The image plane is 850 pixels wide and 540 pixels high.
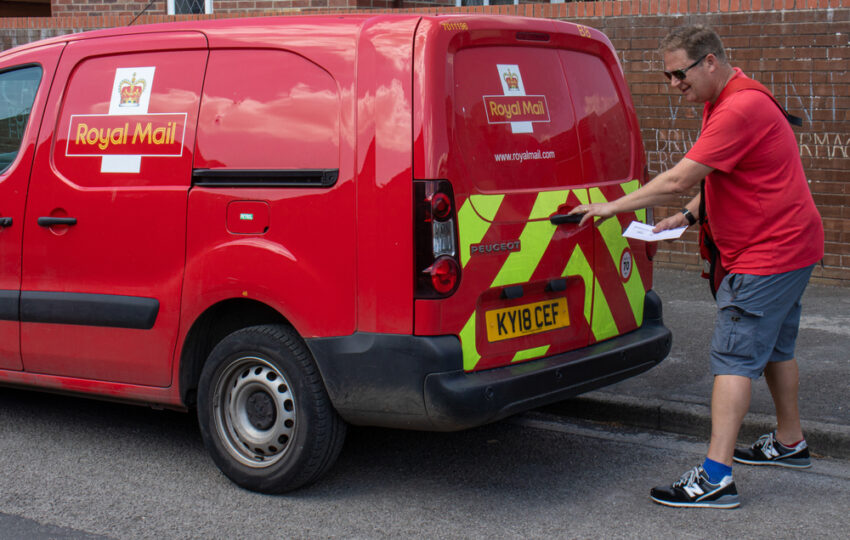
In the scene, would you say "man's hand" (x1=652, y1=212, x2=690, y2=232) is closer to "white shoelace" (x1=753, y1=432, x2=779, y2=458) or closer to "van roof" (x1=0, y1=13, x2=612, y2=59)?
"van roof" (x1=0, y1=13, x2=612, y2=59)

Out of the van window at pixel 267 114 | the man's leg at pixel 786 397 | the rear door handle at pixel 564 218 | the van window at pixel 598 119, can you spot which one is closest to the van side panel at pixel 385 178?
the van window at pixel 267 114

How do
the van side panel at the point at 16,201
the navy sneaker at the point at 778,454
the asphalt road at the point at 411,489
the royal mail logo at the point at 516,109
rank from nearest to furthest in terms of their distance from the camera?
the asphalt road at the point at 411,489
the royal mail logo at the point at 516,109
the navy sneaker at the point at 778,454
the van side panel at the point at 16,201

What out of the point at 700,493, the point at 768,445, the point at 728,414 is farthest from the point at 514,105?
the point at 768,445

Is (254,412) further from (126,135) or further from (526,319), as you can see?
(126,135)

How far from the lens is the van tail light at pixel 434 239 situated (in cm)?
398

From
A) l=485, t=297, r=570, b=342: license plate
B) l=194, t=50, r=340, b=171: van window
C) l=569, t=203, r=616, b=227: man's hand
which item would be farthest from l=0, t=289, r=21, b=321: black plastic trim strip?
l=569, t=203, r=616, b=227: man's hand

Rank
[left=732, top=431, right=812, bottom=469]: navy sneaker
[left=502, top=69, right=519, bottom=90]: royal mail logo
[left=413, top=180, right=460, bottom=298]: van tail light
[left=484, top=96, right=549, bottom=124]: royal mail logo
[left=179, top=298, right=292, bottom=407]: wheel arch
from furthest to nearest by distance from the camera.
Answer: [left=732, top=431, right=812, bottom=469]: navy sneaker < [left=179, top=298, right=292, bottom=407]: wheel arch < [left=502, top=69, right=519, bottom=90]: royal mail logo < [left=484, top=96, right=549, bottom=124]: royal mail logo < [left=413, top=180, right=460, bottom=298]: van tail light

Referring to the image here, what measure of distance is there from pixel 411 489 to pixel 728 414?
134cm

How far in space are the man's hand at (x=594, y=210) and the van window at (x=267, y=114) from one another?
1.04 meters

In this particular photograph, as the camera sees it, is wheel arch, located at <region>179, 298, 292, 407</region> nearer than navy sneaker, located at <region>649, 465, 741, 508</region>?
No

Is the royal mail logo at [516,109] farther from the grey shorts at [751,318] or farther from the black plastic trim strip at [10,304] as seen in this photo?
the black plastic trim strip at [10,304]

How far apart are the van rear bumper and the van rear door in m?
0.08

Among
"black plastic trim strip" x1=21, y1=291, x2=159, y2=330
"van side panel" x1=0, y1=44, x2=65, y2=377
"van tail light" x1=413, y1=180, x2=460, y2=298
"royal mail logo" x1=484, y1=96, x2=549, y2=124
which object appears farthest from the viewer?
"van side panel" x1=0, y1=44, x2=65, y2=377

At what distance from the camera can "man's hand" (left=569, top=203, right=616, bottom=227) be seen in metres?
4.43
